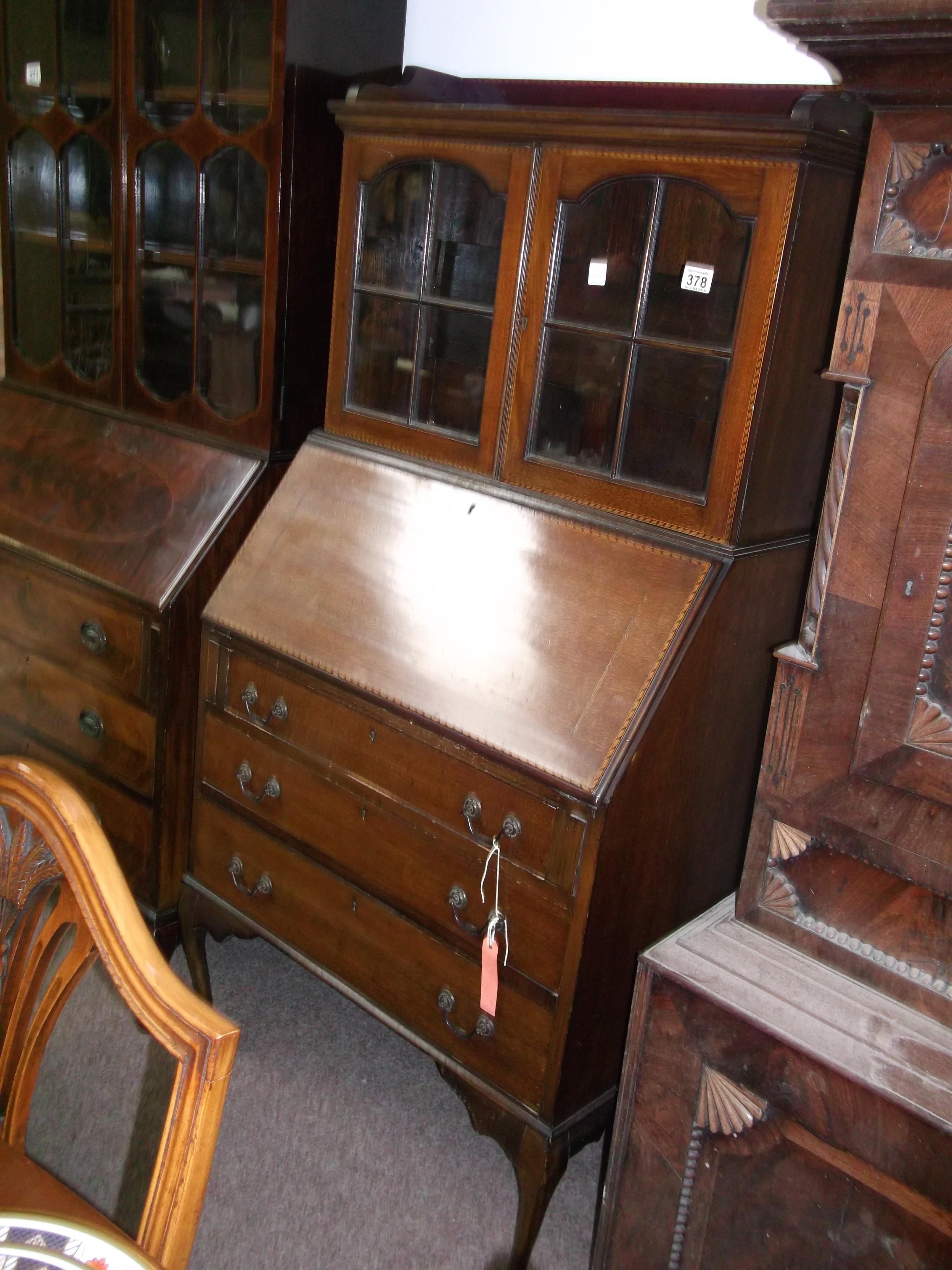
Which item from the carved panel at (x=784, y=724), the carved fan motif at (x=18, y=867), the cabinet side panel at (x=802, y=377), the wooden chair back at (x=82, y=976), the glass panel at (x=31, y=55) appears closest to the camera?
the wooden chair back at (x=82, y=976)

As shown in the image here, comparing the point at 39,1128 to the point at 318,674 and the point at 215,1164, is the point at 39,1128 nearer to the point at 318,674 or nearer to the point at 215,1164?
the point at 215,1164

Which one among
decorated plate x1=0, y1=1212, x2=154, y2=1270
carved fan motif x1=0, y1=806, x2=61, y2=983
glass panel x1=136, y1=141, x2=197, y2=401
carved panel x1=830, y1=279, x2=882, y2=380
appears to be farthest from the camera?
glass panel x1=136, y1=141, x2=197, y2=401

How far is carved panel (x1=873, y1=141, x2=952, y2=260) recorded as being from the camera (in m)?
1.18

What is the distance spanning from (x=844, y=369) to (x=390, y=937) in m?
1.16

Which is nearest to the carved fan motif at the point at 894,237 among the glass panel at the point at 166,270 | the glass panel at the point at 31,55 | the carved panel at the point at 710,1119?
the carved panel at the point at 710,1119

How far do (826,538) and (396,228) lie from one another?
1007mm

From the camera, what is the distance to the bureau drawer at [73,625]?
7.29 feet

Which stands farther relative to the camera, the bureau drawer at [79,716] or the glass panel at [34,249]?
the glass panel at [34,249]

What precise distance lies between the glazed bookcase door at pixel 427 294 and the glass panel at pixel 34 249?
3.01 ft

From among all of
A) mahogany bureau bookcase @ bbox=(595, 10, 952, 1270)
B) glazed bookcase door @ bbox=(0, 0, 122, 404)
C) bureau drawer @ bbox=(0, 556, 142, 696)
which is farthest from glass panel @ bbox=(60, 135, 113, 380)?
mahogany bureau bookcase @ bbox=(595, 10, 952, 1270)

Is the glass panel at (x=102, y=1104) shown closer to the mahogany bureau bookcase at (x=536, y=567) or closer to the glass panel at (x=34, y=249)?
the mahogany bureau bookcase at (x=536, y=567)

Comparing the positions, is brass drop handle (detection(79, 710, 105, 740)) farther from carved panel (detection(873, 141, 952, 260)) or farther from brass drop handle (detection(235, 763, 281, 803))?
carved panel (detection(873, 141, 952, 260))

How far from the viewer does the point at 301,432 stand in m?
2.25

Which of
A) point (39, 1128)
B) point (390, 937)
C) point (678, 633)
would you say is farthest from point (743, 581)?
point (39, 1128)
